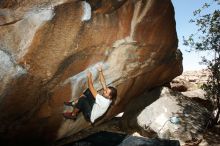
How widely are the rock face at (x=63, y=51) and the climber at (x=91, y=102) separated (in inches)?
9.2

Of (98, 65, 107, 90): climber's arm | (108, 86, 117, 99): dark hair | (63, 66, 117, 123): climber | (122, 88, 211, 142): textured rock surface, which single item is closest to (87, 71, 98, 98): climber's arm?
(63, 66, 117, 123): climber

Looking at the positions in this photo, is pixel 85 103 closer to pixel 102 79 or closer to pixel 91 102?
pixel 91 102

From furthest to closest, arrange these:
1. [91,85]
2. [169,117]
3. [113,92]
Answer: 1. [169,117]
2. [113,92]
3. [91,85]

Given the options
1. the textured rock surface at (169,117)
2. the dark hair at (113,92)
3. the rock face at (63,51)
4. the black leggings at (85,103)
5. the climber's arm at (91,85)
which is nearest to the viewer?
the rock face at (63,51)

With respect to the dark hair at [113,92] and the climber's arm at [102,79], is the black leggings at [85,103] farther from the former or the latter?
the dark hair at [113,92]

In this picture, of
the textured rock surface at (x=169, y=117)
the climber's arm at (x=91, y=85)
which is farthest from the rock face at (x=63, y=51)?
the textured rock surface at (x=169, y=117)

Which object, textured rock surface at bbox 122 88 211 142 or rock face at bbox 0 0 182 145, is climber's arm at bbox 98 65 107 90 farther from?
textured rock surface at bbox 122 88 211 142

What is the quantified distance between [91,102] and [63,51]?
2.33 metres

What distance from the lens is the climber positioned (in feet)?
35.5

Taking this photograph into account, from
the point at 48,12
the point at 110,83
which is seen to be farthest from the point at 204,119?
the point at 48,12

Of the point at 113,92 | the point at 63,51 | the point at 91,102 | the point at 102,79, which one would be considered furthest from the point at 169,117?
the point at 63,51

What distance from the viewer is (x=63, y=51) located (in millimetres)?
9523

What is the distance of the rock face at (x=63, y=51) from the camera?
870cm

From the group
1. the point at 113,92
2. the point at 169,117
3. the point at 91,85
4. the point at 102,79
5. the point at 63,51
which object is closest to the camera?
the point at 63,51
